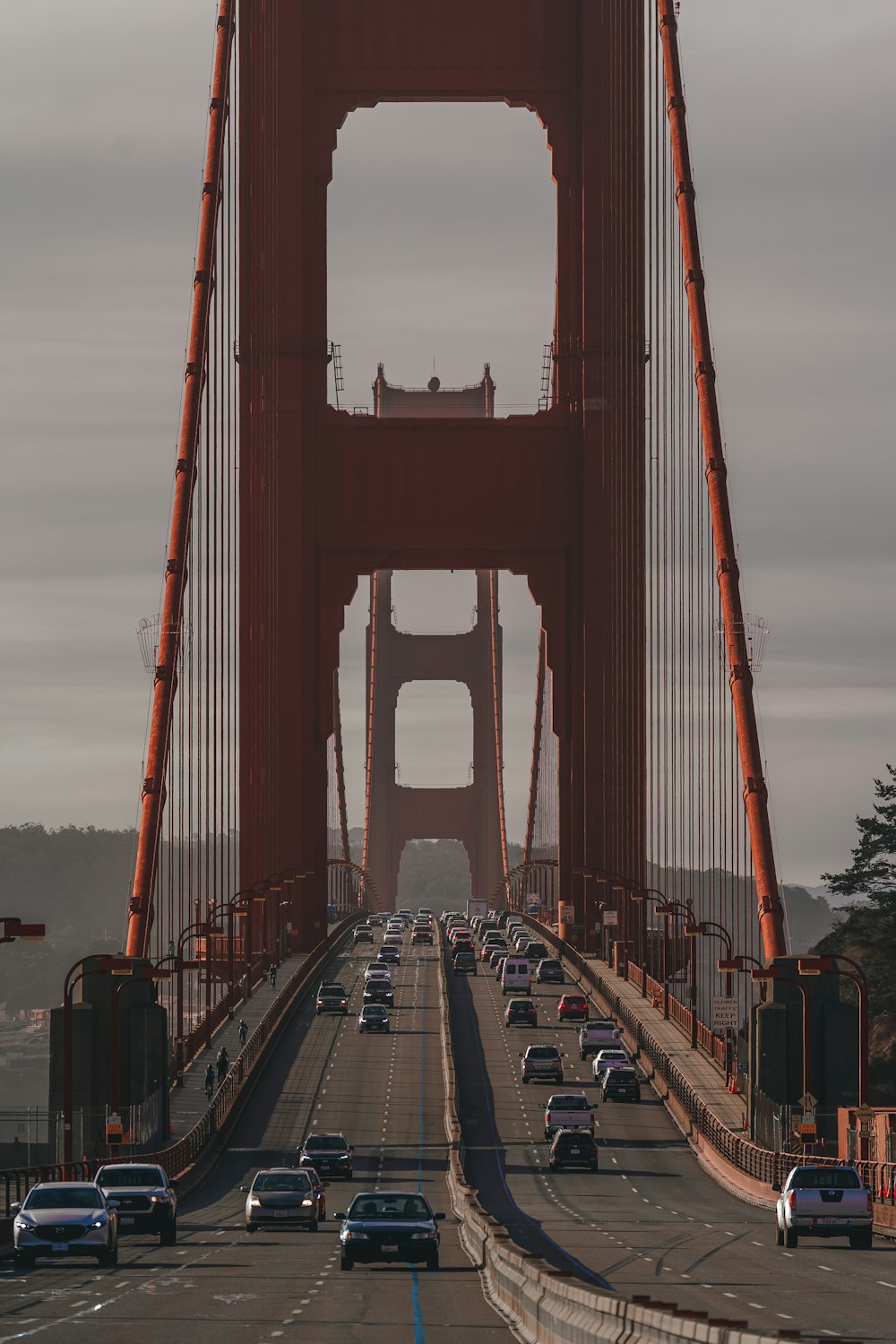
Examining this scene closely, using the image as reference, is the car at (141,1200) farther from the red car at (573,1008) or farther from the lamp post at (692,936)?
the red car at (573,1008)

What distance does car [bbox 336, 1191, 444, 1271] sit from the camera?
33.7m

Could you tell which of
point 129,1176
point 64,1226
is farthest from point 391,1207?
point 129,1176

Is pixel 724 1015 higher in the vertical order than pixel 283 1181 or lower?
higher

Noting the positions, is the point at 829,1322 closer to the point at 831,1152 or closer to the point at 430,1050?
the point at 831,1152

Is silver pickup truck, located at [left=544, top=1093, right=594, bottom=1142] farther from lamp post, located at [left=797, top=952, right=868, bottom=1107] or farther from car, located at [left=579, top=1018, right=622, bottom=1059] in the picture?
car, located at [left=579, top=1018, right=622, bottom=1059]

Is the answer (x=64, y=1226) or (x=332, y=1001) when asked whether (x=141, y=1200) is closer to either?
(x=64, y=1226)

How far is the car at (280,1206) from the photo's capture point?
4259 cm

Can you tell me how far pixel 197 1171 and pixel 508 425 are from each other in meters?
51.4

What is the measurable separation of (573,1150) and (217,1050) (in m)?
22.8

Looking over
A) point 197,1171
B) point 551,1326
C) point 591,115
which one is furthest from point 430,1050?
point 551,1326

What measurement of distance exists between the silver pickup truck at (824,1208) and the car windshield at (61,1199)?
32.7 ft

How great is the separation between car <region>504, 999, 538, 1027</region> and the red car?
103cm

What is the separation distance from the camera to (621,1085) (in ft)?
239

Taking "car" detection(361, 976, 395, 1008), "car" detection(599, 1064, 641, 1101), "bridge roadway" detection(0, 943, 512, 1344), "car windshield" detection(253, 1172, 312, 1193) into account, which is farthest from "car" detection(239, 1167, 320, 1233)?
"car" detection(361, 976, 395, 1008)
